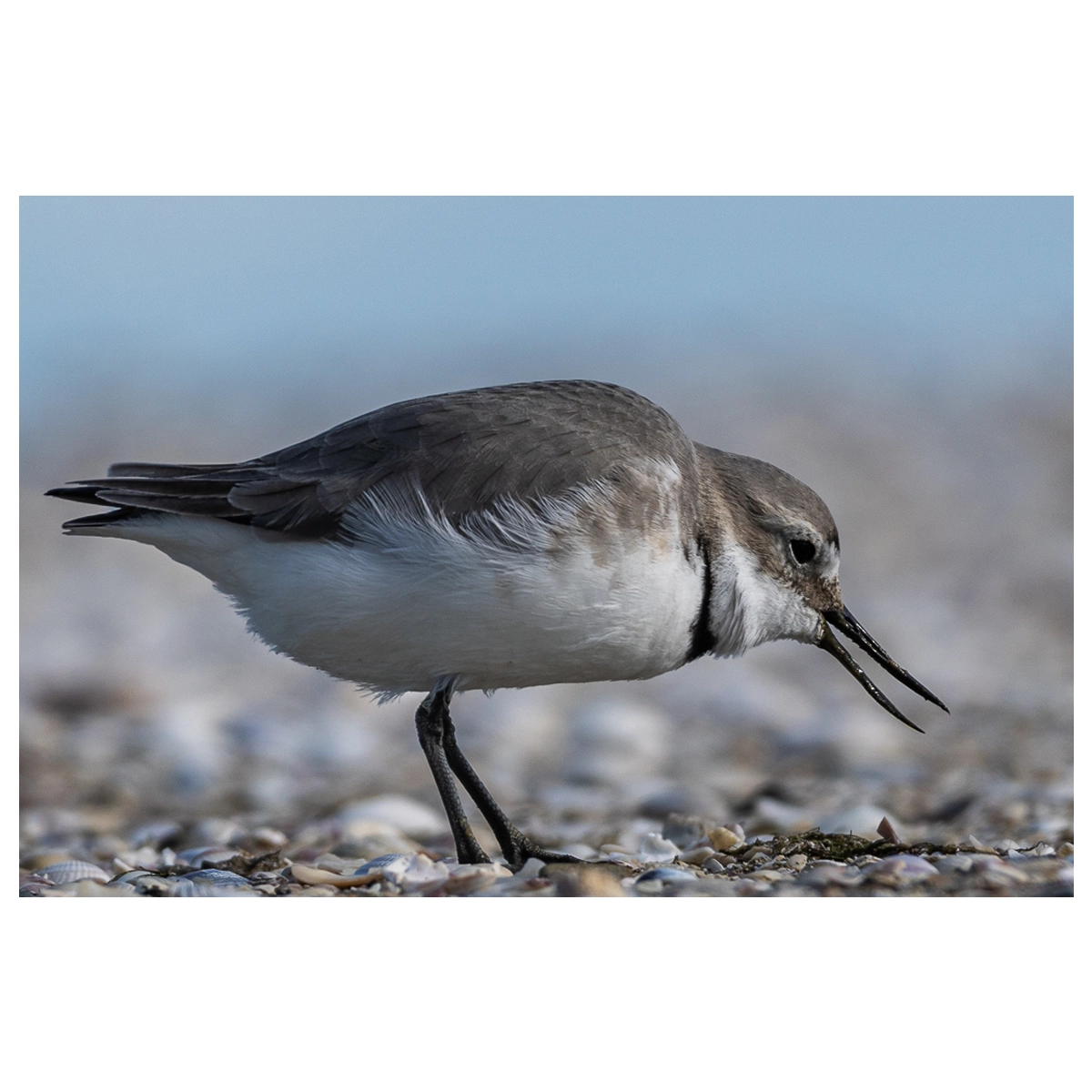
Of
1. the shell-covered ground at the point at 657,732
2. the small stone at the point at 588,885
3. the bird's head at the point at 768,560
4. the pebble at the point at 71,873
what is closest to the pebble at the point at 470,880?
the shell-covered ground at the point at 657,732

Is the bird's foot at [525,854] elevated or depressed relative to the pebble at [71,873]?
elevated

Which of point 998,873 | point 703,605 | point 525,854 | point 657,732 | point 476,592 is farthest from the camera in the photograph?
point 657,732

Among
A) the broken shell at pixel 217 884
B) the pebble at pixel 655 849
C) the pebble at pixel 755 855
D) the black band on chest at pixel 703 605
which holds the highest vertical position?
the black band on chest at pixel 703 605

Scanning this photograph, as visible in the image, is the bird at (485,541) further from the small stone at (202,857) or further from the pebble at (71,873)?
the pebble at (71,873)

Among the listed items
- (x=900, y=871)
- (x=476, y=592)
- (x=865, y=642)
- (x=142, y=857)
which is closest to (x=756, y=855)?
(x=900, y=871)

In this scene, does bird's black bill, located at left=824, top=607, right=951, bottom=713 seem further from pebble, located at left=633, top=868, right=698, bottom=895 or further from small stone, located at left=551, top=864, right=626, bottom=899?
small stone, located at left=551, top=864, right=626, bottom=899

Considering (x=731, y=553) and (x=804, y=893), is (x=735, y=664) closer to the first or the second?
(x=731, y=553)

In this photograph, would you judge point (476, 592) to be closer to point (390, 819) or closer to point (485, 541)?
point (485, 541)
